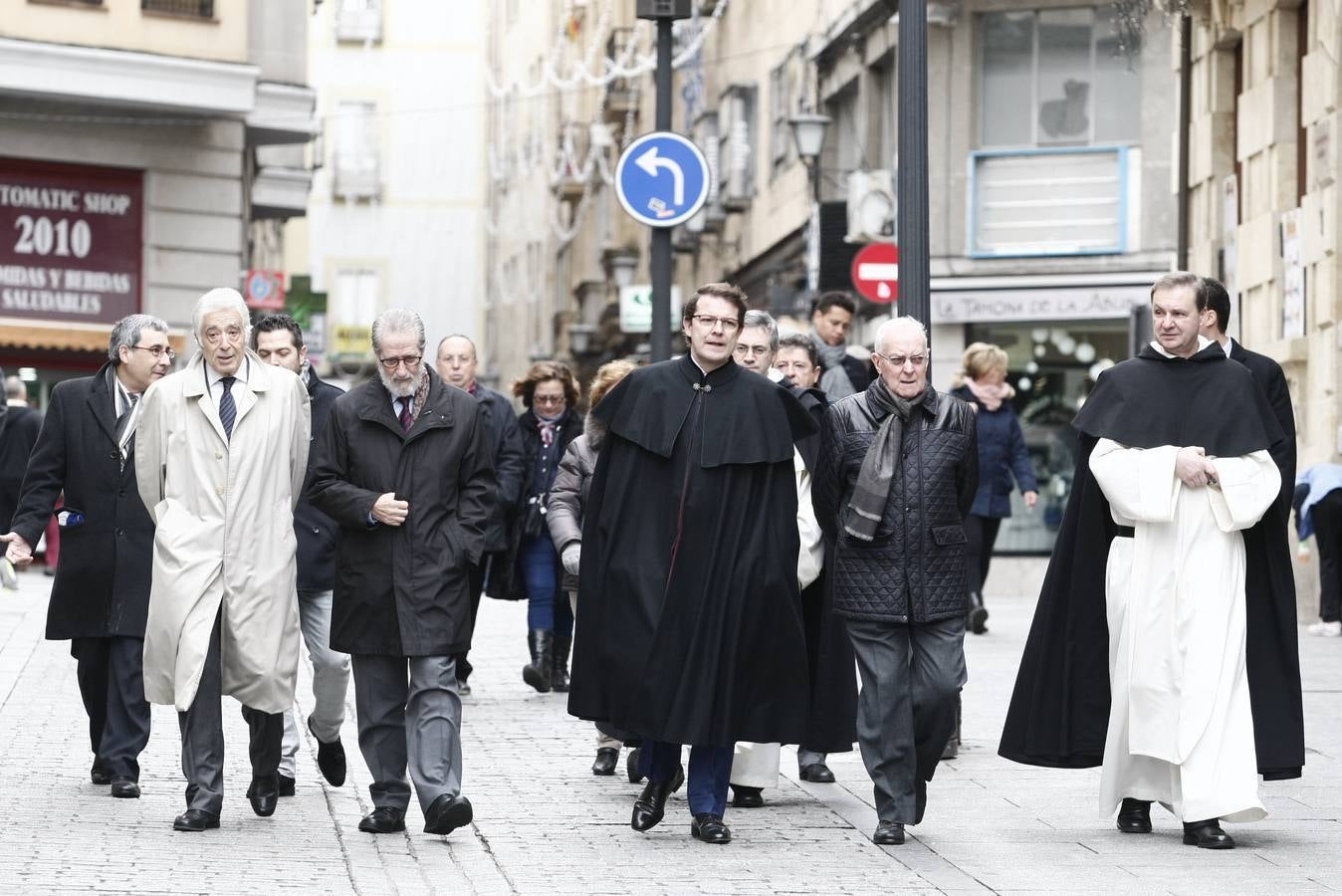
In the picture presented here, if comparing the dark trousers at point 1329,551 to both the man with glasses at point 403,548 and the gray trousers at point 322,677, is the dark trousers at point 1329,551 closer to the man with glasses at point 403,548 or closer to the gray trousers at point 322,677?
the gray trousers at point 322,677

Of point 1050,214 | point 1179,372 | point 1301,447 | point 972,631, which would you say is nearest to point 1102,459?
point 1179,372

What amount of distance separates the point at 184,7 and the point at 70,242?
2.71 m

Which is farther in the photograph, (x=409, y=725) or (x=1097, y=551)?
(x=1097, y=551)

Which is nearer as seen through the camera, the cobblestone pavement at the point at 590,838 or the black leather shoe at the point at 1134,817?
the cobblestone pavement at the point at 590,838

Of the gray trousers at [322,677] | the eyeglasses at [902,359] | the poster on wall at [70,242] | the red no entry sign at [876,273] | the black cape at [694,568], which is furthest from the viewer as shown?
the poster on wall at [70,242]

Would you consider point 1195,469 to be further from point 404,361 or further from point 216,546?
point 216,546

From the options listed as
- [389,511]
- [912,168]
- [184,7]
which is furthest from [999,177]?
[389,511]

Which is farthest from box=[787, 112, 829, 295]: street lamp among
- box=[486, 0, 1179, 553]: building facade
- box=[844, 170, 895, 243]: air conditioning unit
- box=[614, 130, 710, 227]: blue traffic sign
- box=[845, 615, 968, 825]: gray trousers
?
box=[845, 615, 968, 825]: gray trousers

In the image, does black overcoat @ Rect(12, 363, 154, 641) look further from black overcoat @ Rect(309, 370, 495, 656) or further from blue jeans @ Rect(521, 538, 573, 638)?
blue jeans @ Rect(521, 538, 573, 638)

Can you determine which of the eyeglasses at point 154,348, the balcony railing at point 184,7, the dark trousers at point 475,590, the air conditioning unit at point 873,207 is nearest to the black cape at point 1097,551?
the dark trousers at point 475,590

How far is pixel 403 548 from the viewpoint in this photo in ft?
28.2

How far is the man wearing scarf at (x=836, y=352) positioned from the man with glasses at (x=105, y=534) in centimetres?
373

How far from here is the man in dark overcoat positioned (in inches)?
343

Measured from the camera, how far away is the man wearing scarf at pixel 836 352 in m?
12.6
